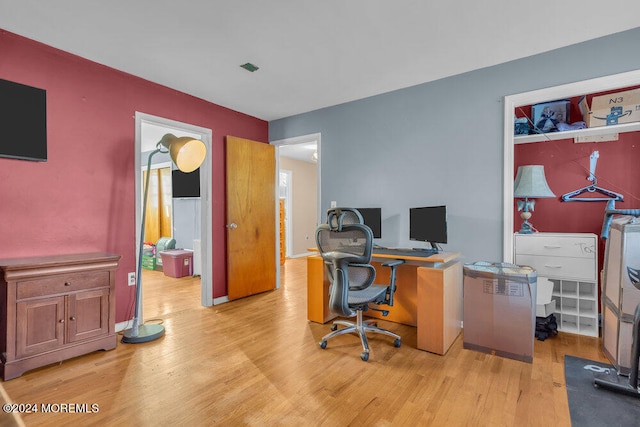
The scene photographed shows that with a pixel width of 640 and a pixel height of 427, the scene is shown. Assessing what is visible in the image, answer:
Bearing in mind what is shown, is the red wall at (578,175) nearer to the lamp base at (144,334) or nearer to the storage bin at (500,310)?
the storage bin at (500,310)

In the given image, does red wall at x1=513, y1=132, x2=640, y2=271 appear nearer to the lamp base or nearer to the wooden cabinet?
the lamp base

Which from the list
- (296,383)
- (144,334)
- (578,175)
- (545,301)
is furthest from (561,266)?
(144,334)

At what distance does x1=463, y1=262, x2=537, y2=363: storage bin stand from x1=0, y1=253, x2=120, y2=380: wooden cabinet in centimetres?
308

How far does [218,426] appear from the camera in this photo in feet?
5.49

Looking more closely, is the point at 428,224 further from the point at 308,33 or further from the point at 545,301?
the point at 308,33

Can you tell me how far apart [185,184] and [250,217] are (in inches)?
95.1

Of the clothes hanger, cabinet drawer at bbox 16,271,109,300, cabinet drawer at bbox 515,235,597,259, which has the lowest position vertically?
cabinet drawer at bbox 16,271,109,300

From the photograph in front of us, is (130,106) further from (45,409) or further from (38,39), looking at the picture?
(45,409)

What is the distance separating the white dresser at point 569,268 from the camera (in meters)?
2.82

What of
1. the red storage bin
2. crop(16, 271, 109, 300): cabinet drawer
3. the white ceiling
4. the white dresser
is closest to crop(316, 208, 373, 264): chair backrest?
the white ceiling

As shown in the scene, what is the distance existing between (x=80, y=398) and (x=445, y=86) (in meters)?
4.04

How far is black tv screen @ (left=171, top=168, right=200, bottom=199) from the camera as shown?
583 centimetres

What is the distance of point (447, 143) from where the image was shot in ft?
10.7

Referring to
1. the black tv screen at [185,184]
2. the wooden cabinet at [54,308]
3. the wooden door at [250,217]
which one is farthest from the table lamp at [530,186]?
the black tv screen at [185,184]
